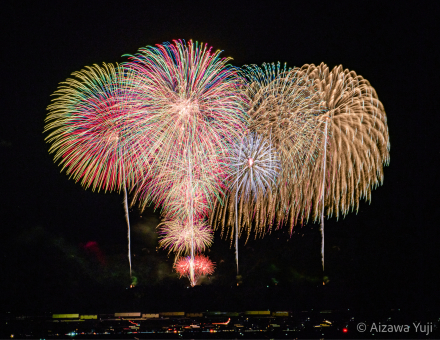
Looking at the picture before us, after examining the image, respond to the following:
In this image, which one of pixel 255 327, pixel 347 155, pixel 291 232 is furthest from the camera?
pixel 291 232

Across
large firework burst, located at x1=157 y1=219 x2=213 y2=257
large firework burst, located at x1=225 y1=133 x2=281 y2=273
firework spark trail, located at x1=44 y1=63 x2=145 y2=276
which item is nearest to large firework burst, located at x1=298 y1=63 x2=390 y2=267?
large firework burst, located at x1=225 y1=133 x2=281 y2=273

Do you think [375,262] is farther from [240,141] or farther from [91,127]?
[91,127]

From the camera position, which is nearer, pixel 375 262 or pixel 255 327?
pixel 255 327

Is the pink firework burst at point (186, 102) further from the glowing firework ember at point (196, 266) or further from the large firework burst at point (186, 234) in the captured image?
the glowing firework ember at point (196, 266)

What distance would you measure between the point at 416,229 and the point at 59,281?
16.9 m

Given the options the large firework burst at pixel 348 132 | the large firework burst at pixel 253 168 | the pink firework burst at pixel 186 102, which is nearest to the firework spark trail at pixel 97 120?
the pink firework burst at pixel 186 102

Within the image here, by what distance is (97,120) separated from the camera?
10344 millimetres

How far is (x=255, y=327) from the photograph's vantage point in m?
12.3

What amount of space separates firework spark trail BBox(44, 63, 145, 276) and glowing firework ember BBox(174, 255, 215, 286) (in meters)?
5.00

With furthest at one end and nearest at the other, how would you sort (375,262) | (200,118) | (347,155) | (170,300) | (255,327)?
1. (375,262)
2. (170,300)
3. (255,327)
4. (347,155)
5. (200,118)

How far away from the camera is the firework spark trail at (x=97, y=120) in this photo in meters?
9.91

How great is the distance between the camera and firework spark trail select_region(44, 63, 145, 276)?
991 centimetres

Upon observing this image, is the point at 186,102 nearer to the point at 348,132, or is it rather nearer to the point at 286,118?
the point at 286,118

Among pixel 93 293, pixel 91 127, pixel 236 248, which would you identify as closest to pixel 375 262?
pixel 236 248
